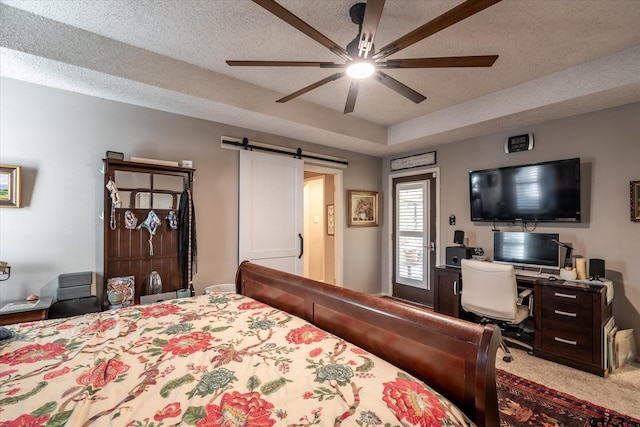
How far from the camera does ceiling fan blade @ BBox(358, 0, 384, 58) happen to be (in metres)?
1.33

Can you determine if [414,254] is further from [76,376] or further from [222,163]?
[76,376]

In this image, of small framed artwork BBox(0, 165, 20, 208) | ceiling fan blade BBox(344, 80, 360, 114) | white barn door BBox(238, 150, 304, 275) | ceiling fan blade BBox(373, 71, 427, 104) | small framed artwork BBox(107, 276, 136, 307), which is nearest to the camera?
ceiling fan blade BBox(373, 71, 427, 104)

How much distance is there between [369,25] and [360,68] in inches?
14.4

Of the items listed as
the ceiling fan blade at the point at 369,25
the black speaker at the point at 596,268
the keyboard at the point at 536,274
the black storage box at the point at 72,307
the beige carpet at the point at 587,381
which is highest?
the ceiling fan blade at the point at 369,25

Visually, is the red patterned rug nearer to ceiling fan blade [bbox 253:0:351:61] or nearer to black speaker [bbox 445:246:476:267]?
black speaker [bbox 445:246:476:267]

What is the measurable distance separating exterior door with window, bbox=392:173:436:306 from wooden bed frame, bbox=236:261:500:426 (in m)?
3.09

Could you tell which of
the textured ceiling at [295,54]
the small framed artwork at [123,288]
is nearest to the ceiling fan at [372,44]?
the textured ceiling at [295,54]

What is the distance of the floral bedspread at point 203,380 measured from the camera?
2.92ft

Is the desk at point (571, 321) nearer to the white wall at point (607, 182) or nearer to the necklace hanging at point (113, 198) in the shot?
the white wall at point (607, 182)

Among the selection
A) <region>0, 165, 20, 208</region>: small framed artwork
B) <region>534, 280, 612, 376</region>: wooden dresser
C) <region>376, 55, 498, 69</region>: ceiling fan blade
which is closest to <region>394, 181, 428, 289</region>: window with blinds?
<region>534, 280, 612, 376</region>: wooden dresser

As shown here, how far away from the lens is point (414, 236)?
15.1ft

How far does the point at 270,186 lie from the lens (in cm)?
372

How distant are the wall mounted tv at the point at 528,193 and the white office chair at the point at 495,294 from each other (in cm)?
84

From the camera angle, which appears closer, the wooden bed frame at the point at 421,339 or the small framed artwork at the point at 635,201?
the wooden bed frame at the point at 421,339
